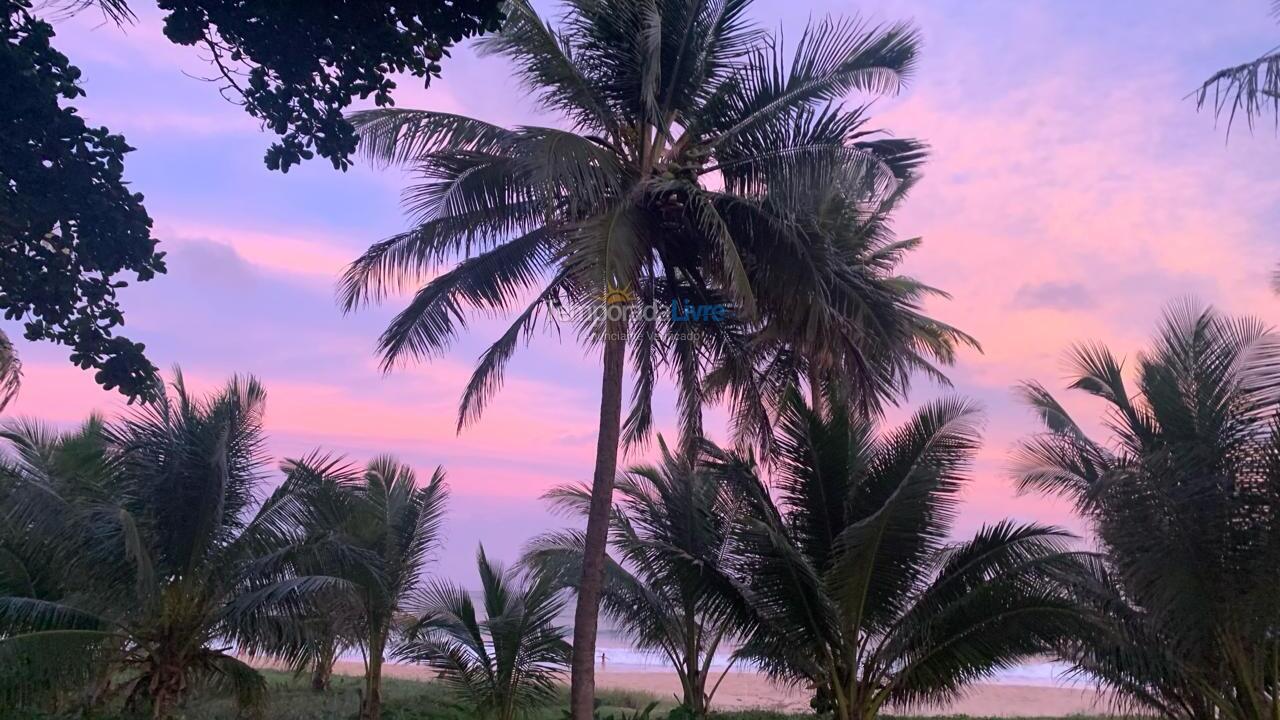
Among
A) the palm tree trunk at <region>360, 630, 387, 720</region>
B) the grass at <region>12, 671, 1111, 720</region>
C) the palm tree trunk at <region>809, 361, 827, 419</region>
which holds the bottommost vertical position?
the grass at <region>12, 671, 1111, 720</region>

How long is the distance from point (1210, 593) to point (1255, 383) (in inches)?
77.5

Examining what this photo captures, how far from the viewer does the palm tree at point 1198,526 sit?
8930mm

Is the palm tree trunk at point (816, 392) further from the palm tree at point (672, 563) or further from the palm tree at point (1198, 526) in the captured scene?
the palm tree at point (1198, 526)

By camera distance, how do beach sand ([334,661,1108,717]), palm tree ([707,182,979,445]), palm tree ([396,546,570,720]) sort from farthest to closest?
1. beach sand ([334,661,1108,717])
2. palm tree ([396,546,570,720])
3. palm tree ([707,182,979,445])

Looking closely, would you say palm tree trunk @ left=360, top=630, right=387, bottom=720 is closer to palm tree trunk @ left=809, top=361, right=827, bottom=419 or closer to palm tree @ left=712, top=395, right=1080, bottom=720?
palm tree @ left=712, top=395, right=1080, bottom=720

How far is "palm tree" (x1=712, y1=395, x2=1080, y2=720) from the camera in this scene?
10.2 m

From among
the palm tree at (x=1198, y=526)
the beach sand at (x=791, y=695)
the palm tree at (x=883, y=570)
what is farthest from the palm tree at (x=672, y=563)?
the beach sand at (x=791, y=695)

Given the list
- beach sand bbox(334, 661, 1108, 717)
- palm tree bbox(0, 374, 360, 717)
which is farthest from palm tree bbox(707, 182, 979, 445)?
beach sand bbox(334, 661, 1108, 717)

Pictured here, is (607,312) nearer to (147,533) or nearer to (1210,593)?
(147,533)

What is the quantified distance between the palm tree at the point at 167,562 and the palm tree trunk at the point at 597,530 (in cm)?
263

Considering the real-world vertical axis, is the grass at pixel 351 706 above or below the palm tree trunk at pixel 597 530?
below

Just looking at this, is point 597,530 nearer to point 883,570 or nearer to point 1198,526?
point 883,570

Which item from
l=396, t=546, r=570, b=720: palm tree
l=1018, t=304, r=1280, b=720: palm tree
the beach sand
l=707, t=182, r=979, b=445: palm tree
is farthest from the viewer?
the beach sand

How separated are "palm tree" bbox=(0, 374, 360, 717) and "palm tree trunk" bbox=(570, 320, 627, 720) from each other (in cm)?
263
